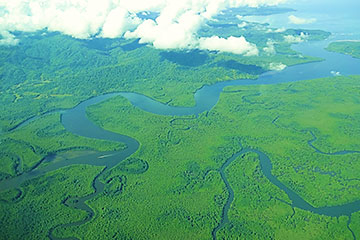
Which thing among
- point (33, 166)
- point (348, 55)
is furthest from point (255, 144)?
point (348, 55)

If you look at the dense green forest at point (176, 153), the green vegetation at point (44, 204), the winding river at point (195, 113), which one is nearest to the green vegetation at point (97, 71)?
the dense green forest at point (176, 153)

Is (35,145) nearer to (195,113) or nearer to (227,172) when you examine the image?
(227,172)

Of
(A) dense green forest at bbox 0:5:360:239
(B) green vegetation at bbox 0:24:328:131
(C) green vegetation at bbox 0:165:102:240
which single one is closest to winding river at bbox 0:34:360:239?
(A) dense green forest at bbox 0:5:360:239

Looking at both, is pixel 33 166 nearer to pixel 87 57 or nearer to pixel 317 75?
pixel 87 57

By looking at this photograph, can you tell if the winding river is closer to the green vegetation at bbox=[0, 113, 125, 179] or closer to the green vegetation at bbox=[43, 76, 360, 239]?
the green vegetation at bbox=[43, 76, 360, 239]

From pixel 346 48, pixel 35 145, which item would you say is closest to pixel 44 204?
pixel 35 145

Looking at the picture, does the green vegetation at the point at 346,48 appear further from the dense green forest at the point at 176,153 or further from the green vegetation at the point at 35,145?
the green vegetation at the point at 35,145
